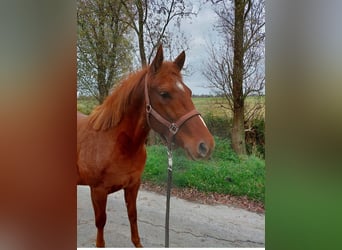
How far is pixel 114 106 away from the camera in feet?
8.79

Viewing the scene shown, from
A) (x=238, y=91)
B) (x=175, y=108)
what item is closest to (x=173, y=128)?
(x=175, y=108)

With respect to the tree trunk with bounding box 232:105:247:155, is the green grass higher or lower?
lower

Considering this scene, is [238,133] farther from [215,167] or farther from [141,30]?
[141,30]

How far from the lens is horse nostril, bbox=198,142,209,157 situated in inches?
104

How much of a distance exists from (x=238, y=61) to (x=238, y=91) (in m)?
0.21

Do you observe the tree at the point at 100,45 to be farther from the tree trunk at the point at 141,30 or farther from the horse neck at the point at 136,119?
the horse neck at the point at 136,119

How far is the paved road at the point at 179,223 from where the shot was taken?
266 centimetres

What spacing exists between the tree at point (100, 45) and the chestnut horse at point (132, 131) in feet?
0.40

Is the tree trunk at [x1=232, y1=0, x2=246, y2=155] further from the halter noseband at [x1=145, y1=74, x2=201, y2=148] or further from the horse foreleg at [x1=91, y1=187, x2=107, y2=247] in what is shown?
the horse foreleg at [x1=91, y1=187, x2=107, y2=247]

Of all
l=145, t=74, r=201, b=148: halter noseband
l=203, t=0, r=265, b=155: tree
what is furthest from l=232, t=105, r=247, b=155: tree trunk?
l=145, t=74, r=201, b=148: halter noseband

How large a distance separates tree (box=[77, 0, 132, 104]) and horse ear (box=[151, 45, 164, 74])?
0.17m
